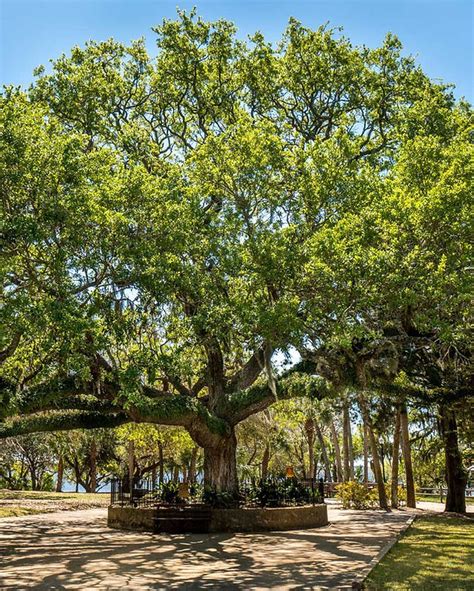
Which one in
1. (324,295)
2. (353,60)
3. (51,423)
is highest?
(353,60)

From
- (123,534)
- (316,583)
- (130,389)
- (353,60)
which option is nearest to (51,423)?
(123,534)

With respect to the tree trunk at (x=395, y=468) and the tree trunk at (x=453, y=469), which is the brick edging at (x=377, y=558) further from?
the tree trunk at (x=395, y=468)

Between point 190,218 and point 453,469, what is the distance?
14.7 m

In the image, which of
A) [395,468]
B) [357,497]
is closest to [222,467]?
[357,497]

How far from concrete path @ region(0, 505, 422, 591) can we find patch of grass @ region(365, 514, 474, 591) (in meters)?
0.51

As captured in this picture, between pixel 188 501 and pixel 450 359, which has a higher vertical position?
pixel 450 359

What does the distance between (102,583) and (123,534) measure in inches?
318

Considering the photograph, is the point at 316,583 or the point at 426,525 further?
the point at 426,525

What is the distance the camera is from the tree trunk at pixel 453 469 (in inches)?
890

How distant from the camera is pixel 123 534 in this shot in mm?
17344

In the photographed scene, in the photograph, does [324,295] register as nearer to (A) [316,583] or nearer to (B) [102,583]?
(A) [316,583]

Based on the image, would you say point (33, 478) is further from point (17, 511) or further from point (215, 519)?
point (215, 519)

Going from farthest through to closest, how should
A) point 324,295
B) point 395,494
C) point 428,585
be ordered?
point 395,494
point 324,295
point 428,585

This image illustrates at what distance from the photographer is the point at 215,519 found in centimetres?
1800
